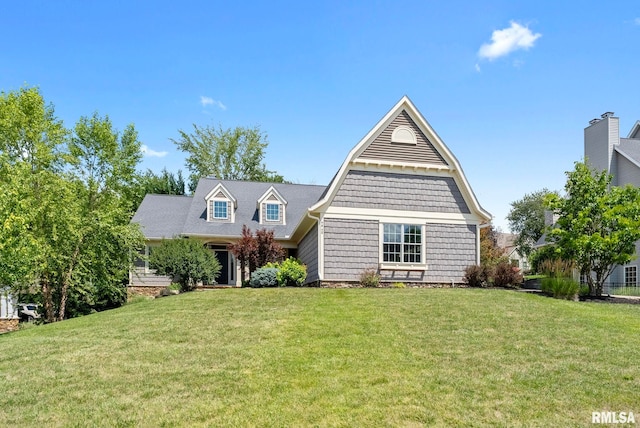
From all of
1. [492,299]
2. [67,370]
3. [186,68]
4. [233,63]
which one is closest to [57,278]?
[186,68]

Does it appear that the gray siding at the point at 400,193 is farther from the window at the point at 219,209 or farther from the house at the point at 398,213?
the window at the point at 219,209

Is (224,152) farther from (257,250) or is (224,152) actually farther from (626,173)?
(626,173)

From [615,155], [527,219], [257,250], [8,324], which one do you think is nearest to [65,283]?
[8,324]

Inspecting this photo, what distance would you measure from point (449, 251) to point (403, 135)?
197 inches

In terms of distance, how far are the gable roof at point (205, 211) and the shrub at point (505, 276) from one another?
1035cm

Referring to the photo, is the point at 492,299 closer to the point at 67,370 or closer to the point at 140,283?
the point at 67,370

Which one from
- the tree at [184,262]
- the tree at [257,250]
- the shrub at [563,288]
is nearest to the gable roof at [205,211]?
the tree at [257,250]

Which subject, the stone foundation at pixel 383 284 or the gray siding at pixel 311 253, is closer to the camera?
the stone foundation at pixel 383 284

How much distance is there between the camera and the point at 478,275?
18.3m

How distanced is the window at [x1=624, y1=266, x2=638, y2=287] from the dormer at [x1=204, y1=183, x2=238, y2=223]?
2141cm

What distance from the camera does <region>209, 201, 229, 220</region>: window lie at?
26.1 metres

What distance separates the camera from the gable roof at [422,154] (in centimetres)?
1847

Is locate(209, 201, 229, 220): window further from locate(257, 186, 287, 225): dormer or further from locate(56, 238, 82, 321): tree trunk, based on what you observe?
locate(56, 238, 82, 321): tree trunk

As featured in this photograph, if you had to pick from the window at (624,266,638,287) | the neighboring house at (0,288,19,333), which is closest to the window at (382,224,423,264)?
Result: the window at (624,266,638,287)
